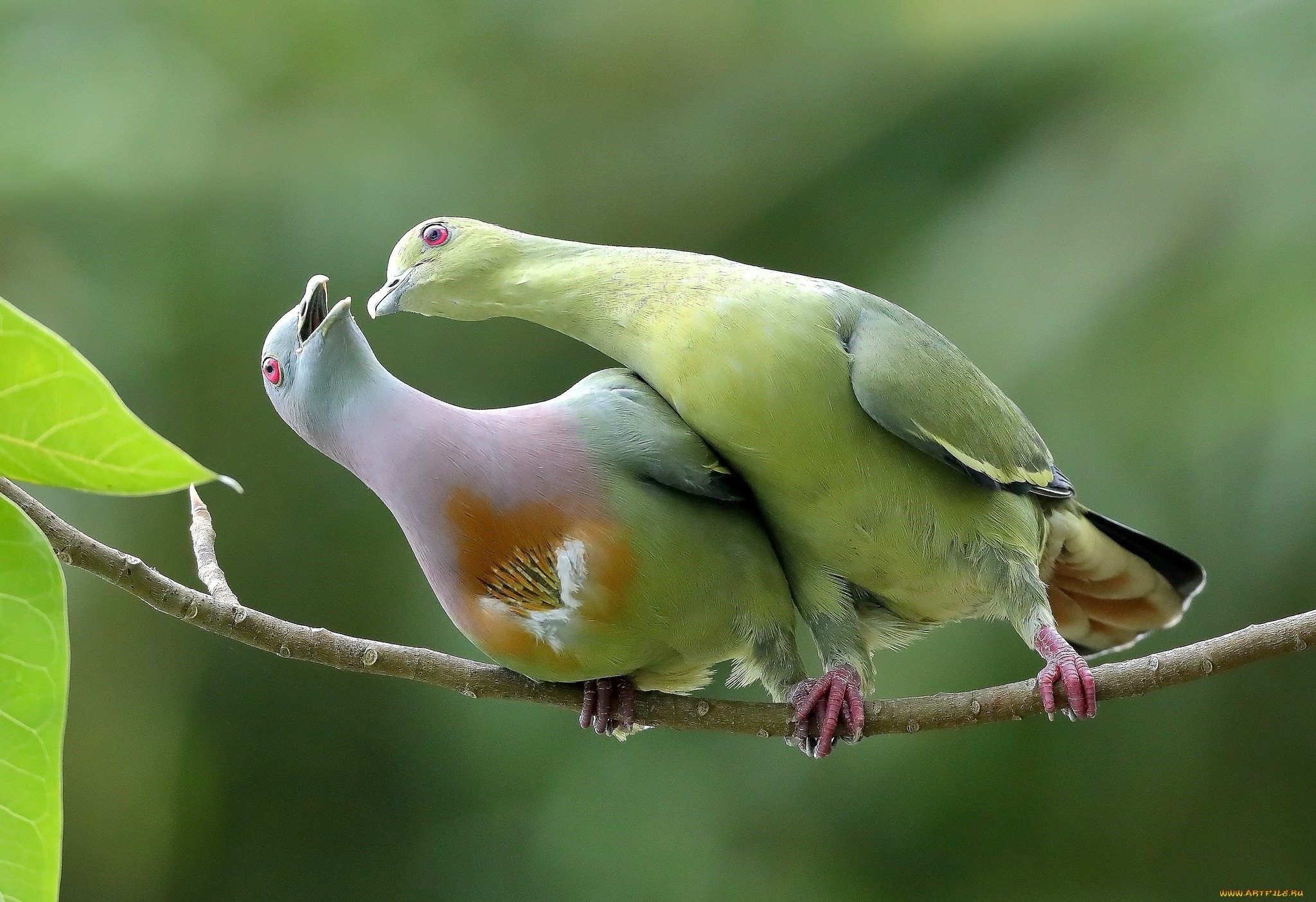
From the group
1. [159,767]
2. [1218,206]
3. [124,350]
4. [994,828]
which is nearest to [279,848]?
[159,767]

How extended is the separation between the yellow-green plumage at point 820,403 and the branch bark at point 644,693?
4.4 inches

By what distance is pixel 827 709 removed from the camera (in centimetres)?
122

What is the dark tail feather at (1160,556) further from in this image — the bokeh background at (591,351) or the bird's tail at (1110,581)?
the bokeh background at (591,351)

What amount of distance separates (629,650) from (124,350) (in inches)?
95.5

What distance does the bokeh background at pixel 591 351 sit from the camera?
282cm

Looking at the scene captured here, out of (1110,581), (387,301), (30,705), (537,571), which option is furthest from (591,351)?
(30,705)

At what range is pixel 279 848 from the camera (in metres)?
3.21

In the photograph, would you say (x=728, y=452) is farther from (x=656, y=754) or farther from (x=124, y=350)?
(x=124, y=350)

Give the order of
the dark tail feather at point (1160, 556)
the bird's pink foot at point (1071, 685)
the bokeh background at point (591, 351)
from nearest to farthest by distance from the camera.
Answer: the bird's pink foot at point (1071, 685)
the dark tail feather at point (1160, 556)
the bokeh background at point (591, 351)

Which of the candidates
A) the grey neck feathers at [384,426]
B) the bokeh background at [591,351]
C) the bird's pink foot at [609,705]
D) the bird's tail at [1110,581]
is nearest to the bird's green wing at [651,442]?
the grey neck feathers at [384,426]

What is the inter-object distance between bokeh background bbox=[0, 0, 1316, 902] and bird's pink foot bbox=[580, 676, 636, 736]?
1.74 metres

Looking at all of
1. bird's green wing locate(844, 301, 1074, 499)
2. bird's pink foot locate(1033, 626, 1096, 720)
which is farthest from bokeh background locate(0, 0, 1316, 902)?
bird's pink foot locate(1033, 626, 1096, 720)

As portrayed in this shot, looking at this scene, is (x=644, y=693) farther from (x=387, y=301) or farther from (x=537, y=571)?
(x=387, y=301)

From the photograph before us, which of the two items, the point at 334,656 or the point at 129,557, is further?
the point at 334,656
